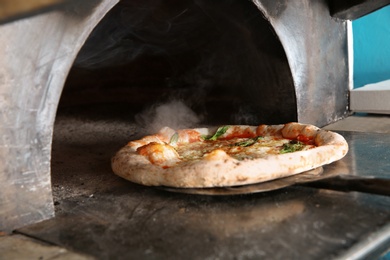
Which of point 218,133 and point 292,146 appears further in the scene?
point 218,133

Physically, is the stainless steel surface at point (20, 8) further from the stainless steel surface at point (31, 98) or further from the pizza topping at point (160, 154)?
the pizza topping at point (160, 154)

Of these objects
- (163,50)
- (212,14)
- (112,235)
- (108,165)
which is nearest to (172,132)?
(108,165)

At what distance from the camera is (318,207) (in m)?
1.55

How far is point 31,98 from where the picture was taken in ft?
5.20

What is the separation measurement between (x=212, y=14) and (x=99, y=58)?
93cm

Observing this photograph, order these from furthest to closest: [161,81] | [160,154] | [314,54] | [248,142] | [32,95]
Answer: [161,81] → [314,54] → [248,142] → [160,154] → [32,95]

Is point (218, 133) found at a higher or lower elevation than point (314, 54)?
lower

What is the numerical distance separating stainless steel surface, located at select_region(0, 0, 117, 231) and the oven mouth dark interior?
3.39 ft

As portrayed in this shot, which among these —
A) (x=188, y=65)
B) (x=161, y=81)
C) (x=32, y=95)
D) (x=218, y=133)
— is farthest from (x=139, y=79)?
(x=32, y=95)

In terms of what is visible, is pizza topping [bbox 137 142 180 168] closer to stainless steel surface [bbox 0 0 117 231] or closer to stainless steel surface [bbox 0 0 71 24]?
stainless steel surface [bbox 0 0 117 231]

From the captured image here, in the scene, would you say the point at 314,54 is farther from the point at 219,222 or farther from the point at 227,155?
the point at 219,222

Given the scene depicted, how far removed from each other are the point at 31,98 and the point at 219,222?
739 mm

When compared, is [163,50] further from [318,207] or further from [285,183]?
[318,207]

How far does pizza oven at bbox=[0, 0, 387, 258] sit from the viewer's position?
1.58m
